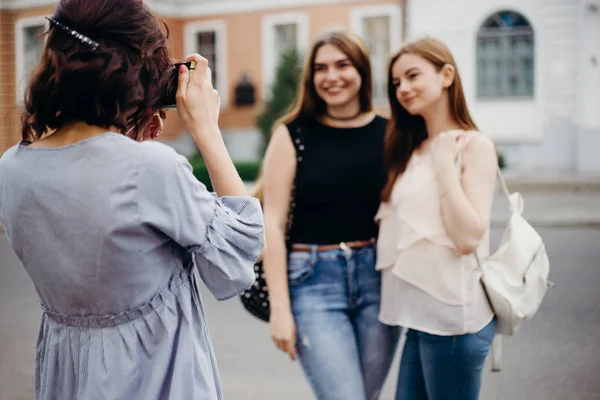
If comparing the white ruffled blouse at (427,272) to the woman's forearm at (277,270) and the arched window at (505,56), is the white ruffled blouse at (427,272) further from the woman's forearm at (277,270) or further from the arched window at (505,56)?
the arched window at (505,56)

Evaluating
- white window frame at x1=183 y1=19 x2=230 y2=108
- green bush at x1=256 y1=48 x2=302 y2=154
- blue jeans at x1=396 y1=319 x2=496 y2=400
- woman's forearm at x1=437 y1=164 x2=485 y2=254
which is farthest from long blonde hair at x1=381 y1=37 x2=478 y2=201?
white window frame at x1=183 y1=19 x2=230 y2=108

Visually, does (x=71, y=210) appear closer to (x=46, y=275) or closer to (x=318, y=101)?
(x=46, y=275)

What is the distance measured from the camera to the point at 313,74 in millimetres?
2781

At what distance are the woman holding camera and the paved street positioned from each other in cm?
306

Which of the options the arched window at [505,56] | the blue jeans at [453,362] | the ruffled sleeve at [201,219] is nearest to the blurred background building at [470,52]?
the arched window at [505,56]

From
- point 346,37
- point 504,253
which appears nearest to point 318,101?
point 346,37

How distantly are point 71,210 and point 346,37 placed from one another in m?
1.64

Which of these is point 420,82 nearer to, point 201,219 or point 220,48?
point 201,219

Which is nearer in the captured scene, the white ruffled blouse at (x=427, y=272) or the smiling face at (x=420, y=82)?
the white ruffled blouse at (x=427, y=272)

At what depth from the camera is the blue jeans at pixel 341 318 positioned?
8.47 feet

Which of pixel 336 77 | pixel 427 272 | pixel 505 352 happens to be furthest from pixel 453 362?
pixel 505 352

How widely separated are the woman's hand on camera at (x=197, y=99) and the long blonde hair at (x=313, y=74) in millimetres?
1211

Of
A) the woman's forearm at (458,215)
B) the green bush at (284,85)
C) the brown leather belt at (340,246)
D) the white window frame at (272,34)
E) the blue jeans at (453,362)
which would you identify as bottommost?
the blue jeans at (453,362)

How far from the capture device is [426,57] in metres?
2.55
